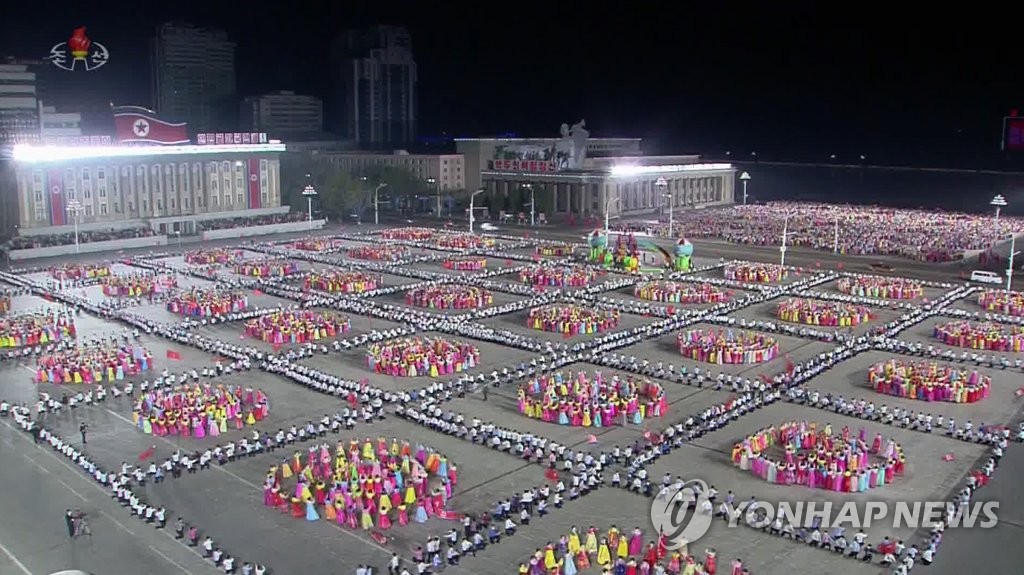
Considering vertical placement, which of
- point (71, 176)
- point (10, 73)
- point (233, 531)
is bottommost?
point (233, 531)

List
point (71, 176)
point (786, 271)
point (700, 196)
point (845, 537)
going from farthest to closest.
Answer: point (700, 196)
point (71, 176)
point (786, 271)
point (845, 537)

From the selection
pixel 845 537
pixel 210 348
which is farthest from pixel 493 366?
pixel 845 537

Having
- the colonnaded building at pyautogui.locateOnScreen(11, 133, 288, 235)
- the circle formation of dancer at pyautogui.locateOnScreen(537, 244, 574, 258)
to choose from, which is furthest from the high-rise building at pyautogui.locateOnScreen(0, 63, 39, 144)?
the circle formation of dancer at pyautogui.locateOnScreen(537, 244, 574, 258)

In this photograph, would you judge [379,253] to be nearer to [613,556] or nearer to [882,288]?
[882,288]

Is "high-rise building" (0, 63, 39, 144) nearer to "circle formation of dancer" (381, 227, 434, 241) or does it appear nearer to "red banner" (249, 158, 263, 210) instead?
"red banner" (249, 158, 263, 210)

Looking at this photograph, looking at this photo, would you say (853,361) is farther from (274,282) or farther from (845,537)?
(274,282)

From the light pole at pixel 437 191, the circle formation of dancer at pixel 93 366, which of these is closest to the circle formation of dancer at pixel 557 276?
the circle formation of dancer at pixel 93 366

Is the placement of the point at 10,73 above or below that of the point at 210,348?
above
